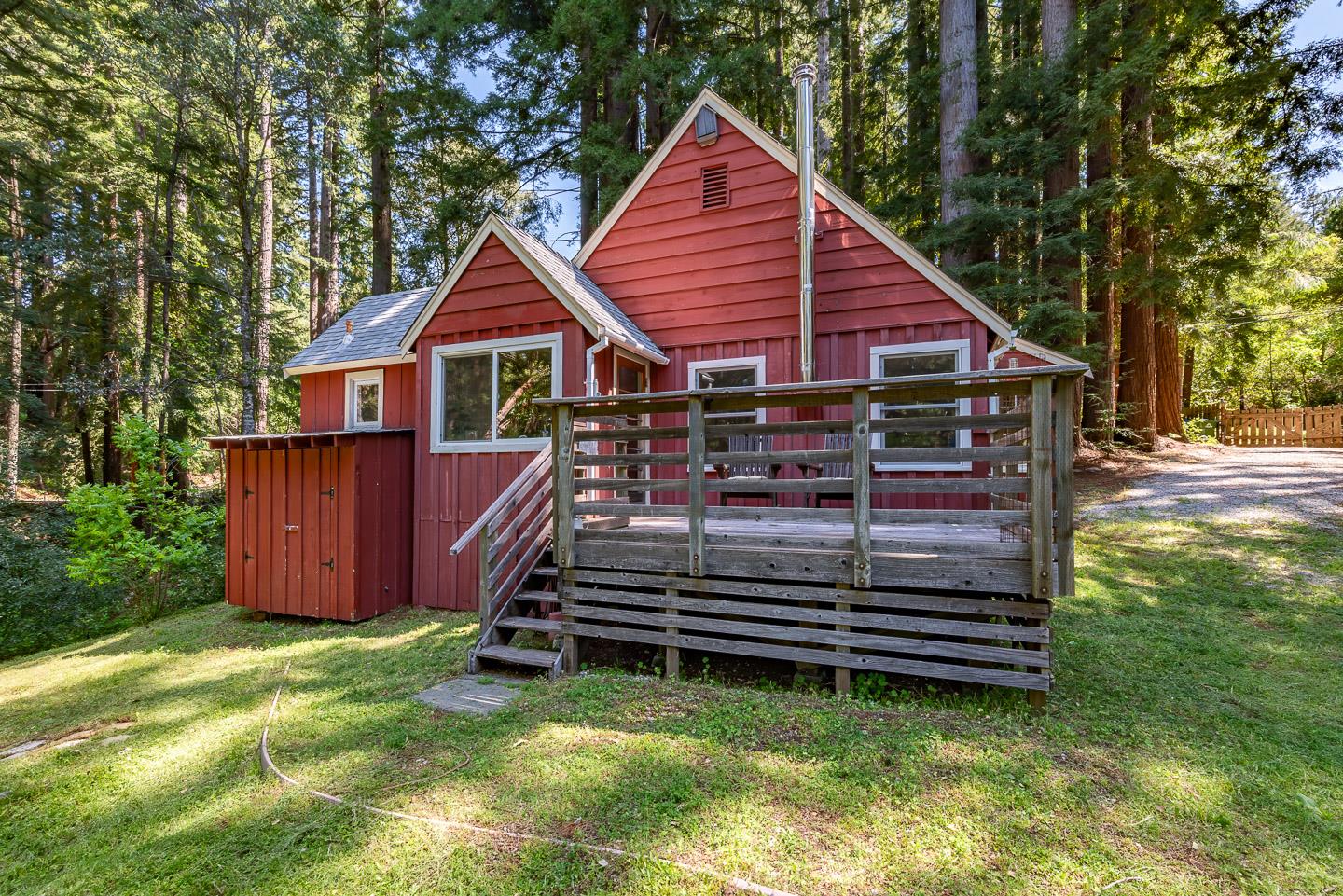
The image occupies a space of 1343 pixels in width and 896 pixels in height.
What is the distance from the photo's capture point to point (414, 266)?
14.7m

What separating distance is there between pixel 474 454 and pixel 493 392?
804 mm

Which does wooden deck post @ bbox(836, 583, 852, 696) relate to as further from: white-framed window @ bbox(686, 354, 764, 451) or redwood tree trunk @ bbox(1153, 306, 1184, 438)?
redwood tree trunk @ bbox(1153, 306, 1184, 438)

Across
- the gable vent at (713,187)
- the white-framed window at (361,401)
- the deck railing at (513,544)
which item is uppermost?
the gable vent at (713,187)

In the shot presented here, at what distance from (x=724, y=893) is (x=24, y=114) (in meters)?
18.7

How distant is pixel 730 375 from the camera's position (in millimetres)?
7102

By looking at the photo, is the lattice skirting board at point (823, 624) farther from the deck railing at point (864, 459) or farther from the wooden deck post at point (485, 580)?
the wooden deck post at point (485, 580)

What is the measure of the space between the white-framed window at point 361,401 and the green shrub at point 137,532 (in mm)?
2203

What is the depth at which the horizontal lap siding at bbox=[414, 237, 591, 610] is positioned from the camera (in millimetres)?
6406

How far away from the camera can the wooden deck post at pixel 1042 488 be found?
340cm

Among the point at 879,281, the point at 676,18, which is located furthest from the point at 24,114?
the point at 879,281

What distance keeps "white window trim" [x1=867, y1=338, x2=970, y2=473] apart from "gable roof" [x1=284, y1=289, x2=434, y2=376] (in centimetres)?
614

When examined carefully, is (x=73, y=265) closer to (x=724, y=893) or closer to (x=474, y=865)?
(x=474, y=865)

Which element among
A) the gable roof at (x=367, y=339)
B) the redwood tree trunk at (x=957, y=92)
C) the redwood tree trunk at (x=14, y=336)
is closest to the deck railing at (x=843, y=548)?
the gable roof at (x=367, y=339)

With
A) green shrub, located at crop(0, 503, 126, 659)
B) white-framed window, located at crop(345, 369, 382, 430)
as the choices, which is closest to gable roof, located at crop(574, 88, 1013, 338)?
white-framed window, located at crop(345, 369, 382, 430)
